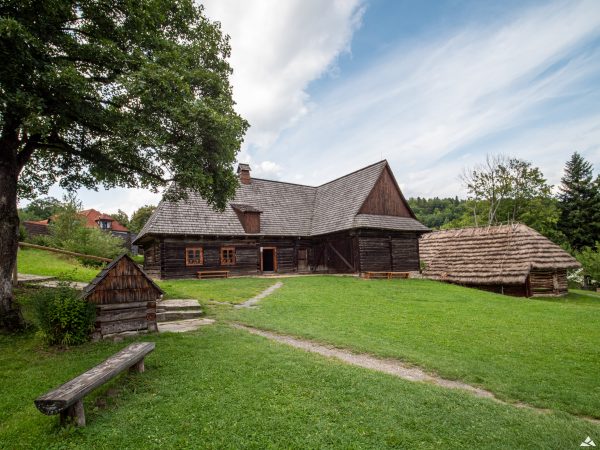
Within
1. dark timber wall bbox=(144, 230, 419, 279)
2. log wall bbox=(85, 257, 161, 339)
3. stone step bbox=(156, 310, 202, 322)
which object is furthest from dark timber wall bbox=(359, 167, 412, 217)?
log wall bbox=(85, 257, 161, 339)

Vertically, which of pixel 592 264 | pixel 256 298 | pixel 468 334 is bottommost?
pixel 468 334

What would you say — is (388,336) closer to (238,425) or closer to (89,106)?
(238,425)

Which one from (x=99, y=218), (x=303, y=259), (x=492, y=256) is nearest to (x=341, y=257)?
(x=303, y=259)

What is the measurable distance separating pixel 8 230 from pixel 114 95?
13.1ft

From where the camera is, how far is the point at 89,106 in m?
7.37

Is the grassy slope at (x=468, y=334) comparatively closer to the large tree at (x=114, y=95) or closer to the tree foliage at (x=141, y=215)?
the large tree at (x=114, y=95)

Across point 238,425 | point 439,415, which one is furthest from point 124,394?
point 439,415

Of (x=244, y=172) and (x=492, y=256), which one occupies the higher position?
(x=244, y=172)

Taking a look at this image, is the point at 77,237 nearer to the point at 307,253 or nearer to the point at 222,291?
the point at 222,291

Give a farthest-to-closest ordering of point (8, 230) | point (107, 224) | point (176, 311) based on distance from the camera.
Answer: point (107, 224), point (176, 311), point (8, 230)

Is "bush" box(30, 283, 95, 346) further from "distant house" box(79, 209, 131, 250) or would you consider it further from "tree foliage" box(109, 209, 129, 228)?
"tree foliage" box(109, 209, 129, 228)

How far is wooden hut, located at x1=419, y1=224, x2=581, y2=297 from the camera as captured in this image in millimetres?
19062

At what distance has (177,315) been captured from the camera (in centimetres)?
955

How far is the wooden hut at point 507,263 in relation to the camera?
19062 mm
